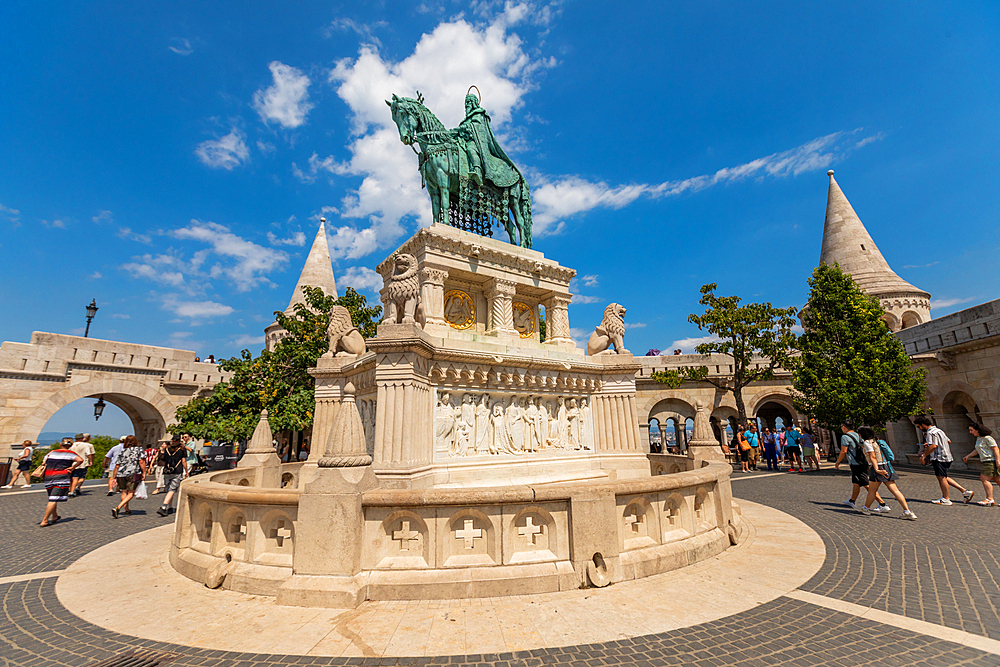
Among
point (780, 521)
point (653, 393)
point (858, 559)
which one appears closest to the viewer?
point (858, 559)

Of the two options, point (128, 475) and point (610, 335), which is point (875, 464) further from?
point (128, 475)

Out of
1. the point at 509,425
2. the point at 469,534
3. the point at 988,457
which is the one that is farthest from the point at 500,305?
the point at 988,457

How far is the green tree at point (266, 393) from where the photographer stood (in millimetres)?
Result: 16670

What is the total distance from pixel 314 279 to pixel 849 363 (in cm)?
2841

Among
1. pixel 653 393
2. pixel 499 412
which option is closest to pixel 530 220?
pixel 499 412

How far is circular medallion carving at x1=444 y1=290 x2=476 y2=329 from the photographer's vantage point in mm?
10617

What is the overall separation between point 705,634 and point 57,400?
88.9ft

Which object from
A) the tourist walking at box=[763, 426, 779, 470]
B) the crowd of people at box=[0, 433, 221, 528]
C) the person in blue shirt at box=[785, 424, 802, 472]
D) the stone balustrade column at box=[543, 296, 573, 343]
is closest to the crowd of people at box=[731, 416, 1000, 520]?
the stone balustrade column at box=[543, 296, 573, 343]

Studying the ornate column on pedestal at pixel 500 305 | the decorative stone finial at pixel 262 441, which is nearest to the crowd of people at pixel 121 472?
the decorative stone finial at pixel 262 441

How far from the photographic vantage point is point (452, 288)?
10.8 m

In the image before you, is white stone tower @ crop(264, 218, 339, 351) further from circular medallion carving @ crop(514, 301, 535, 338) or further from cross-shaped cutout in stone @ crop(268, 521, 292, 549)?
cross-shaped cutout in stone @ crop(268, 521, 292, 549)

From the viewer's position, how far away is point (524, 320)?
460 inches

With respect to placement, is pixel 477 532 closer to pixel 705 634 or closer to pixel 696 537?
pixel 705 634

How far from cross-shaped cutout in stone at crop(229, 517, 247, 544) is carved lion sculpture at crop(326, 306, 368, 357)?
4147 mm
